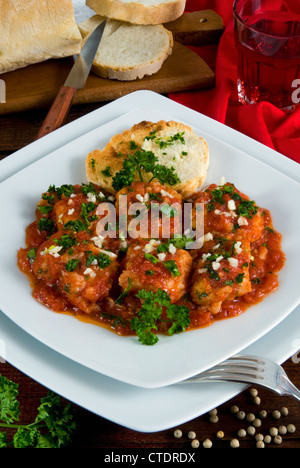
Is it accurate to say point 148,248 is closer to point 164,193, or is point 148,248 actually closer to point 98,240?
point 98,240

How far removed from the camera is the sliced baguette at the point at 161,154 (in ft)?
12.8

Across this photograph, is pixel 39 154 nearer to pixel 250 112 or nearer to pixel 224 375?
pixel 250 112

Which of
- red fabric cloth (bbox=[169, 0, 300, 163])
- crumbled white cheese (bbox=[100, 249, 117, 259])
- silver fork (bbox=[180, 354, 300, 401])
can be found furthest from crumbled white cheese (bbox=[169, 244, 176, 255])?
red fabric cloth (bbox=[169, 0, 300, 163])

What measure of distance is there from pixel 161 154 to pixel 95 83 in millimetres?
1599

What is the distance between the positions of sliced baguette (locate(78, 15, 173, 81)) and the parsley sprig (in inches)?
66.4

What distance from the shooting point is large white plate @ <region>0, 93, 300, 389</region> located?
292 cm

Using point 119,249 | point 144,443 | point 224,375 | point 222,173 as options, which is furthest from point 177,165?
point 144,443

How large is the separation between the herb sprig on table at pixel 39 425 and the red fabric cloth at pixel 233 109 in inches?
110

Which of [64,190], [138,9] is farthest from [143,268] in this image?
[138,9]

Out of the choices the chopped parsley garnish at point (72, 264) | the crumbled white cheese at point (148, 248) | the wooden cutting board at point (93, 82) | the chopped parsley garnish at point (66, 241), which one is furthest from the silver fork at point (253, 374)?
the wooden cutting board at point (93, 82)

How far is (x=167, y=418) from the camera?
9.24 ft

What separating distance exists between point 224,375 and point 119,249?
989 millimetres

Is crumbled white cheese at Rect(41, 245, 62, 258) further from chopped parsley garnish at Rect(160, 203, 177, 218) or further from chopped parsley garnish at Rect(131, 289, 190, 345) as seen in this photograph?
chopped parsley garnish at Rect(160, 203, 177, 218)

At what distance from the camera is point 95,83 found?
527 cm
